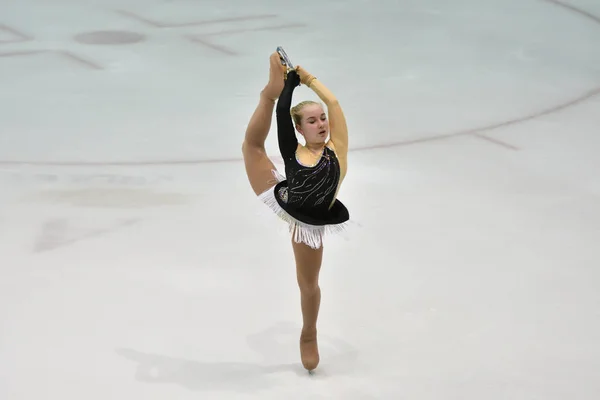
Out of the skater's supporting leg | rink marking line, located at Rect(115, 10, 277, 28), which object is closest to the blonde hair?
the skater's supporting leg

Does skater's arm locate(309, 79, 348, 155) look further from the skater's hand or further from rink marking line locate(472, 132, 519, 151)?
rink marking line locate(472, 132, 519, 151)

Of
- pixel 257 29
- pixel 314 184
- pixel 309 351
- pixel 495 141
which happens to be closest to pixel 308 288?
pixel 309 351

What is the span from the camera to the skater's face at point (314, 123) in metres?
3.18

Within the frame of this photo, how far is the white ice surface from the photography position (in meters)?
3.68

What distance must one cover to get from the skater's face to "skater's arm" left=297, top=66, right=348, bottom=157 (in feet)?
0.12

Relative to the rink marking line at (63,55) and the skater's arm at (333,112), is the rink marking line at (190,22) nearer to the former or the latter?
the rink marking line at (63,55)

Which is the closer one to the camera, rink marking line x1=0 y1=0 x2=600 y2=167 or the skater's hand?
the skater's hand

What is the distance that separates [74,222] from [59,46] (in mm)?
3872

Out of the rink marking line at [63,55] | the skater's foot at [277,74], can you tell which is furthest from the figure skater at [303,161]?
the rink marking line at [63,55]

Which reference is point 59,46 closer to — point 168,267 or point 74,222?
point 74,222

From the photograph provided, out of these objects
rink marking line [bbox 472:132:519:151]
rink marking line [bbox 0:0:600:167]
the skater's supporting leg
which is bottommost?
rink marking line [bbox 0:0:600:167]

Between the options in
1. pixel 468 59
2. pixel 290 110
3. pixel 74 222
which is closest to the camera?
pixel 290 110

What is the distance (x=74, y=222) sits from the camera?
5.00 metres

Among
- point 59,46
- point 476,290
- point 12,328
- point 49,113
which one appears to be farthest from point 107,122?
point 476,290
